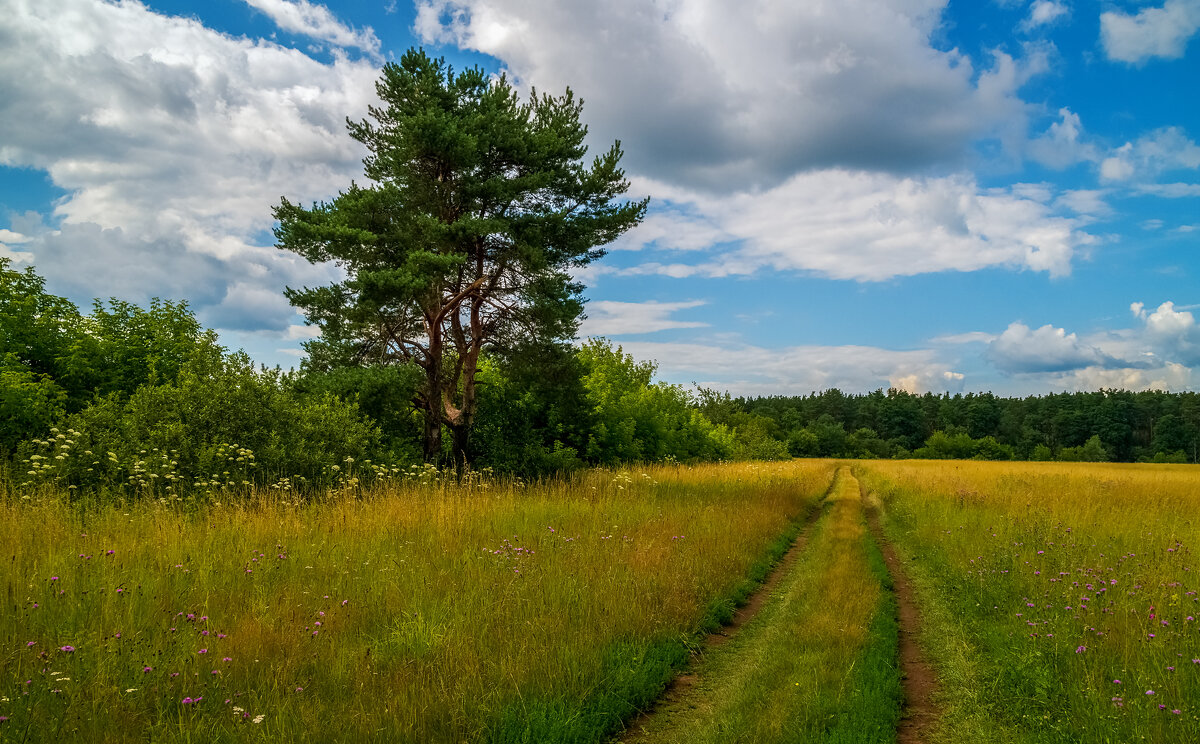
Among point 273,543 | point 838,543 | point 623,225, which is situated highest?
point 623,225

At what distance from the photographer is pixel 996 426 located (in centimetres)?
12375

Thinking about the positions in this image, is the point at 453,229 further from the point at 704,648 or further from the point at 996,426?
the point at 996,426

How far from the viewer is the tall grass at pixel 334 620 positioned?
4.10 meters

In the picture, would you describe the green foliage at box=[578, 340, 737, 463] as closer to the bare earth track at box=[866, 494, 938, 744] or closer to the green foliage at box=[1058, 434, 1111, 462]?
the bare earth track at box=[866, 494, 938, 744]

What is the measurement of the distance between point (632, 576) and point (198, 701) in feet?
→ 14.9

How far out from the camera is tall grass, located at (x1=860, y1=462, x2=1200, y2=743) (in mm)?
4645

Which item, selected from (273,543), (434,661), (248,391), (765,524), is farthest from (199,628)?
(765,524)

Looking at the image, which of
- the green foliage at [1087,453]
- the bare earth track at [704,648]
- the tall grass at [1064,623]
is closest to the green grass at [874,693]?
the tall grass at [1064,623]

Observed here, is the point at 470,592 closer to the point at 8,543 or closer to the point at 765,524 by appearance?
the point at 8,543

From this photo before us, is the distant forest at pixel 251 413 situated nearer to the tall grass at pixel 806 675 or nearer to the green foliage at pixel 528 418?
the green foliage at pixel 528 418

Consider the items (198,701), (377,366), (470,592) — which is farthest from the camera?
(377,366)

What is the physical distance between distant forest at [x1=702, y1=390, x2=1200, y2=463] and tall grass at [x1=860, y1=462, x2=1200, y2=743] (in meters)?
71.4

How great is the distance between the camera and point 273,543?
302 inches

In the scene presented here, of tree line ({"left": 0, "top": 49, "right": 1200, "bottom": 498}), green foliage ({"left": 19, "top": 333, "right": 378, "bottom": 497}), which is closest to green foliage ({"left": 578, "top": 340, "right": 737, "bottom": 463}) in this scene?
tree line ({"left": 0, "top": 49, "right": 1200, "bottom": 498})
